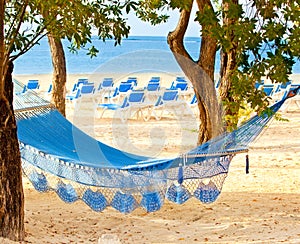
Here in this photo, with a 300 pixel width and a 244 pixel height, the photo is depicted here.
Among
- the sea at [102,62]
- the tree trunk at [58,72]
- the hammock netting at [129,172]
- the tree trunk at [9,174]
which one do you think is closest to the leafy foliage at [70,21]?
the tree trunk at [9,174]

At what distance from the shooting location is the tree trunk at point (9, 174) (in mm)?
3594

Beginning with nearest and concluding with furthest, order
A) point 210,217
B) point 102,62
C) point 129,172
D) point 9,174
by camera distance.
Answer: point 9,174
point 129,172
point 210,217
point 102,62

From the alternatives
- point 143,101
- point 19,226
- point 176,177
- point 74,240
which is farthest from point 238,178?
point 143,101

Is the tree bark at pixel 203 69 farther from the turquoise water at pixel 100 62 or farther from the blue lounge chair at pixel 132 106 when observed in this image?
the turquoise water at pixel 100 62

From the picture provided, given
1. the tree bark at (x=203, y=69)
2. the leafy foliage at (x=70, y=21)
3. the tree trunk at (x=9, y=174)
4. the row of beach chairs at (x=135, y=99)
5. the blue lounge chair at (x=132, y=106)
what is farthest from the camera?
the row of beach chairs at (x=135, y=99)

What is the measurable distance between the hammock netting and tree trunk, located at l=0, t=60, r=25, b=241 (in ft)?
1.37

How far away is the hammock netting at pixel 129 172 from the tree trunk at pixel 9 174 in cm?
42

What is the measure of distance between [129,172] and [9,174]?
0.77 metres

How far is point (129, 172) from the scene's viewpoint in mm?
4020

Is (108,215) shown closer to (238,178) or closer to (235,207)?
(235,207)

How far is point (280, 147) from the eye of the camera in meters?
7.67

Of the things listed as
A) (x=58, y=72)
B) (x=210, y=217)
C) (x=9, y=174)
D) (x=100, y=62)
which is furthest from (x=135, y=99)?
(x=100, y=62)

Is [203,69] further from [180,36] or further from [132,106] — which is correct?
[132,106]

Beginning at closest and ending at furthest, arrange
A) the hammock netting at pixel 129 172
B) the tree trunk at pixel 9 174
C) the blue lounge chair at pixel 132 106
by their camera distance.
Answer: the tree trunk at pixel 9 174 → the hammock netting at pixel 129 172 → the blue lounge chair at pixel 132 106
